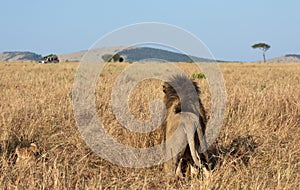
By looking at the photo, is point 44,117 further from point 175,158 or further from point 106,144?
point 175,158

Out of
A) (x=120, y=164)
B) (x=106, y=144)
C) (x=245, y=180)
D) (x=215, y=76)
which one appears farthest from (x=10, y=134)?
(x=215, y=76)

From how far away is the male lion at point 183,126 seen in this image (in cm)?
340

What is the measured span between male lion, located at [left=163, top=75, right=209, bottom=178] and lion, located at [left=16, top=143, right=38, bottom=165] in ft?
4.19

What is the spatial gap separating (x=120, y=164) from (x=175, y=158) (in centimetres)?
83

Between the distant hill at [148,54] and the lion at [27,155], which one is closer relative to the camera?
the lion at [27,155]

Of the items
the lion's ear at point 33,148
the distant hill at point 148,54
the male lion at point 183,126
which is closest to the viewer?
the male lion at point 183,126

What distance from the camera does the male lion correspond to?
11.2 ft

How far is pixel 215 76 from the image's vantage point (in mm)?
10992

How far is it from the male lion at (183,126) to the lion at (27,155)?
4.19 ft

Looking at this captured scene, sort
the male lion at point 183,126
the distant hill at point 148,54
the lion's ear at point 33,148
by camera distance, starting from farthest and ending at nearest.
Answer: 1. the distant hill at point 148,54
2. the lion's ear at point 33,148
3. the male lion at point 183,126

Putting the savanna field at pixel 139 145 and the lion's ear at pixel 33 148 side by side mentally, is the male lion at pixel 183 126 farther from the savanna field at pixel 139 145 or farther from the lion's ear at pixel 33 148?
the lion's ear at pixel 33 148

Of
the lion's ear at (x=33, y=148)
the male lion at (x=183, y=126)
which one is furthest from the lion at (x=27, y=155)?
the male lion at (x=183, y=126)

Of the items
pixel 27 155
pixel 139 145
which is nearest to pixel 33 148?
pixel 27 155

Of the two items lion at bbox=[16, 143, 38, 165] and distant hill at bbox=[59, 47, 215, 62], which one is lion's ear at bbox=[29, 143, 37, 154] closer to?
lion at bbox=[16, 143, 38, 165]
